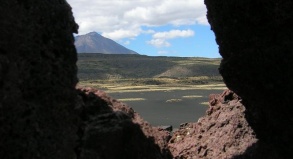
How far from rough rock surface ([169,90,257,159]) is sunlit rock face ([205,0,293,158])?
41.1 inches

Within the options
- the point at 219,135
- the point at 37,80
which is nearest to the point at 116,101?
the point at 37,80

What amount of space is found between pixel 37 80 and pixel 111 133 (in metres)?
1.58

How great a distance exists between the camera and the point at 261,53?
23.6ft

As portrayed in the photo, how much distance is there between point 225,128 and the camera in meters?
9.45

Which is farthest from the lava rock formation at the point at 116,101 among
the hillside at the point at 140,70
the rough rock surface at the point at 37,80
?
the hillside at the point at 140,70

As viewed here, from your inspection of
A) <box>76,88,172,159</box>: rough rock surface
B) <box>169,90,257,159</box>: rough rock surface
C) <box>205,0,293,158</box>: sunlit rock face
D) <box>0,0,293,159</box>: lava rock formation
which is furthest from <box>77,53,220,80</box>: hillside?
<box>76,88,172,159</box>: rough rock surface

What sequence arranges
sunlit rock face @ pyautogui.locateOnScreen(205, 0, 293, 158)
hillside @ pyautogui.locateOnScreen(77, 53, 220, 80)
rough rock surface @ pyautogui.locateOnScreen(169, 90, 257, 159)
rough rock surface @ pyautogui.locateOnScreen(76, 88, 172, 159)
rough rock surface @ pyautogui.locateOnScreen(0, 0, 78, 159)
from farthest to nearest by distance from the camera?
1. hillside @ pyautogui.locateOnScreen(77, 53, 220, 80)
2. rough rock surface @ pyautogui.locateOnScreen(169, 90, 257, 159)
3. sunlit rock face @ pyautogui.locateOnScreen(205, 0, 293, 158)
4. rough rock surface @ pyautogui.locateOnScreen(76, 88, 172, 159)
5. rough rock surface @ pyautogui.locateOnScreen(0, 0, 78, 159)

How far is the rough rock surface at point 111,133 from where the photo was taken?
6.23 m

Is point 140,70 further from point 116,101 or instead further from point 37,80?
point 37,80

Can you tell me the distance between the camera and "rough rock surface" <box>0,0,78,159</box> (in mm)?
4965

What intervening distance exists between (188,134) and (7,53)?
6.21 metres

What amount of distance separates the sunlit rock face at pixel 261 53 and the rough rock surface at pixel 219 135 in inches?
41.1

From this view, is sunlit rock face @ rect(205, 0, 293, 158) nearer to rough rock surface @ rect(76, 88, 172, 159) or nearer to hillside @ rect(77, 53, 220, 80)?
rough rock surface @ rect(76, 88, 172, 159)

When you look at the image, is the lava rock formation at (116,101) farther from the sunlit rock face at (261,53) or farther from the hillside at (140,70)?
the hillside at (140,70)
